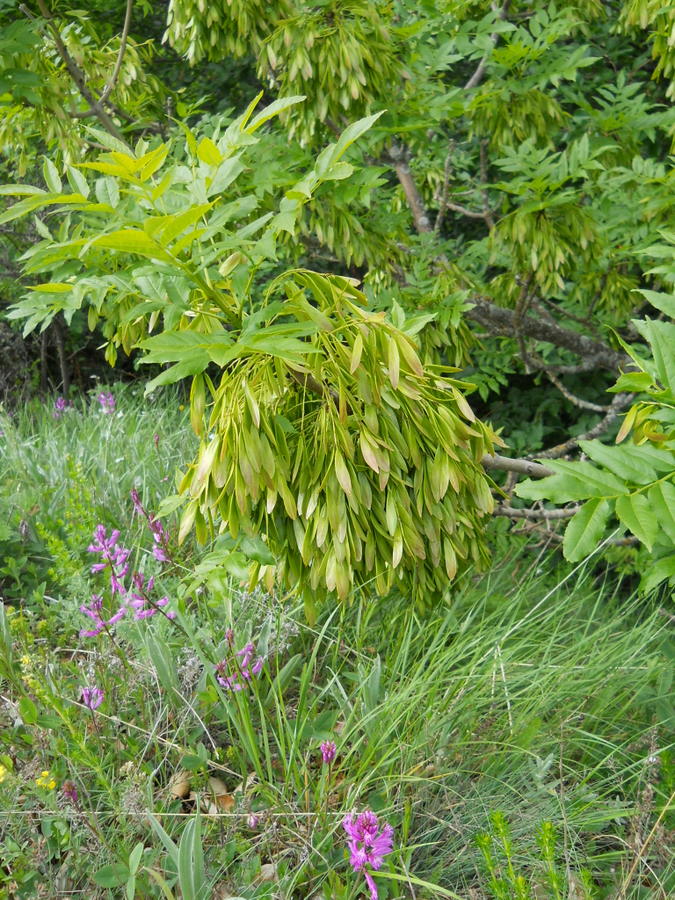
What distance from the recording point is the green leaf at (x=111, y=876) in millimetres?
1651

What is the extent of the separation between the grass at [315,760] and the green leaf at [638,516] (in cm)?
52

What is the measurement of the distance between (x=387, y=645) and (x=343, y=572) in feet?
3.49

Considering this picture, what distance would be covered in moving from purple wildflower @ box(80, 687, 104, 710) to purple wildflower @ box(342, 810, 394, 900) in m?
0.74

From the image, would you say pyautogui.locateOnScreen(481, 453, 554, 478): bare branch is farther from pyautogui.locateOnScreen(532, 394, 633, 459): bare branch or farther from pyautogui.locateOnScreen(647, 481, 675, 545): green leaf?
pyautogui.locateOnScreen(532, 394, 633, 459): bare branch

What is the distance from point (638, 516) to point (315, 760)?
1.22 meters

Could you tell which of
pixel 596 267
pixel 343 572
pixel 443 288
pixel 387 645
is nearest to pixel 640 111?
pixel 596 267

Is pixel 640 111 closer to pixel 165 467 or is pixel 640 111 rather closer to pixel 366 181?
pixel 366 181

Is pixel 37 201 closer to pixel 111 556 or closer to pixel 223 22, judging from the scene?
pixel 111 556

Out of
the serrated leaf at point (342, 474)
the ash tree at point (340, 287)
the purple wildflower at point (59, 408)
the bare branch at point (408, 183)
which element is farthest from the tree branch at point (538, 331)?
the purple wildflower at point (59, 408)

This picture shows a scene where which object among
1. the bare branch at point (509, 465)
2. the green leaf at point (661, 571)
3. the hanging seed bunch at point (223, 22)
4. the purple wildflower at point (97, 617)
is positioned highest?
the hanging seed bunch at point (223, 22)

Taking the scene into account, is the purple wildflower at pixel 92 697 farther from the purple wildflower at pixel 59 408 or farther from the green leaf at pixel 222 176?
the purple wildflower at pixel 59 408

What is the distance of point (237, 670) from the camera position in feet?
6.37

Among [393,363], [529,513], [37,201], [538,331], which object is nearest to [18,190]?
[37,201]

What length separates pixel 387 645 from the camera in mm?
2525
